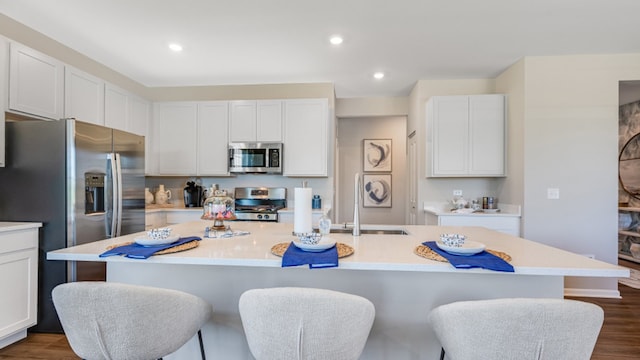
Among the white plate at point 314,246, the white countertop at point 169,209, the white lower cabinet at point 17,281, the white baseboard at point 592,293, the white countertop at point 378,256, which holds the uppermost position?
the white plate at point 314,246

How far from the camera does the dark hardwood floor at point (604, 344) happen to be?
81.8 inches

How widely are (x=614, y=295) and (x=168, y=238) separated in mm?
4233

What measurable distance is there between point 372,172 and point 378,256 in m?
4.64

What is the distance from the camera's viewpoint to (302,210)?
66.7 inches

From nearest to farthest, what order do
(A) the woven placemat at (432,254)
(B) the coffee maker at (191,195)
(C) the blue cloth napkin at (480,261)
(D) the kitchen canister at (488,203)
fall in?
(C) the blue cloth napkin at (480,261)
(A) the woven placemat at (432,254)
(D) the kitchen canister at (488,203)
(B) the coffee maker at (191,195)

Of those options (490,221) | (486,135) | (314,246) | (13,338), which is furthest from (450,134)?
(13,338)

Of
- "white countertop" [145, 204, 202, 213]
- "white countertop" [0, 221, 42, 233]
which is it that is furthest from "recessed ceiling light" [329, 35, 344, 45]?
"white countertop" [0, 221, 42, 233]

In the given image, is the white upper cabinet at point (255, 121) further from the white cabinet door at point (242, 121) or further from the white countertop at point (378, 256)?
the white countertop at point (378, 256)

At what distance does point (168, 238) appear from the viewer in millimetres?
1511

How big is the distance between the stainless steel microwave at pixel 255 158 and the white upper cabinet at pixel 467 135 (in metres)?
1.98

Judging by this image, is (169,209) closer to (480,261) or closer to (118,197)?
(118,197)

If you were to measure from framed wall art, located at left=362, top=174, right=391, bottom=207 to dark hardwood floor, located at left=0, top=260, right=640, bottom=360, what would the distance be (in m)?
3.47

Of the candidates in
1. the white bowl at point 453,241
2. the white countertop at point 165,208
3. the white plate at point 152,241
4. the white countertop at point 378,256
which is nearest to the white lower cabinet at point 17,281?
the white countertop at point 378,256

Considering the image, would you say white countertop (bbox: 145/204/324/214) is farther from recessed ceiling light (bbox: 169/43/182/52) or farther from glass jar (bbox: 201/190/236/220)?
glass jar (bbox: 201/190/236/220)
